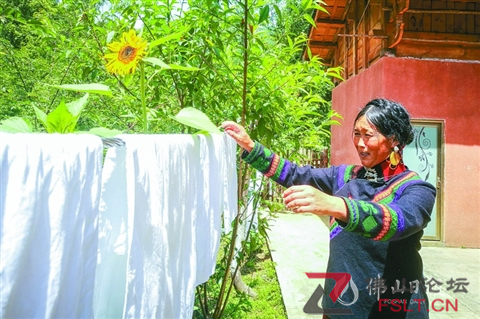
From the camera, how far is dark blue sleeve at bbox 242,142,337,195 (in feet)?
5.76

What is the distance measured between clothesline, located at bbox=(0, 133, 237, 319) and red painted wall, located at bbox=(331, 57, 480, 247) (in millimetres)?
5041

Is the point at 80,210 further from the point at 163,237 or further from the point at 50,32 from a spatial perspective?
the point at 50,32

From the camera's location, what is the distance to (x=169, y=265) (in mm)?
989

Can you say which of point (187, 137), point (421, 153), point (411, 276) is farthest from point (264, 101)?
point (421, 153)

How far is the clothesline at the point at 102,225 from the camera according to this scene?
64 cm

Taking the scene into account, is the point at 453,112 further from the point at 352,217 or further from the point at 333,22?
the point at 352,217

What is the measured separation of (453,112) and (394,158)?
4.76m

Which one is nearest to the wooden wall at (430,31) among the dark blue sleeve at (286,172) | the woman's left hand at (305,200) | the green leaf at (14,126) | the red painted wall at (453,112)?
the red painted wall at (453,112)

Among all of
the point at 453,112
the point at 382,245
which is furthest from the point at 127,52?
the point at 453,112

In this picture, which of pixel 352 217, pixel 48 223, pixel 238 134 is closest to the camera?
pixel 48 223

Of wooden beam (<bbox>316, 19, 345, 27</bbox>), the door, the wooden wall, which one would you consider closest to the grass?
the door

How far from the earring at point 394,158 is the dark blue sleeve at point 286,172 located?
0.34 m

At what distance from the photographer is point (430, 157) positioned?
18.3ft

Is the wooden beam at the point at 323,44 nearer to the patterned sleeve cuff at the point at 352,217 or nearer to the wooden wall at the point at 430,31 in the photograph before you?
the wooden wall at the point at 430,31
